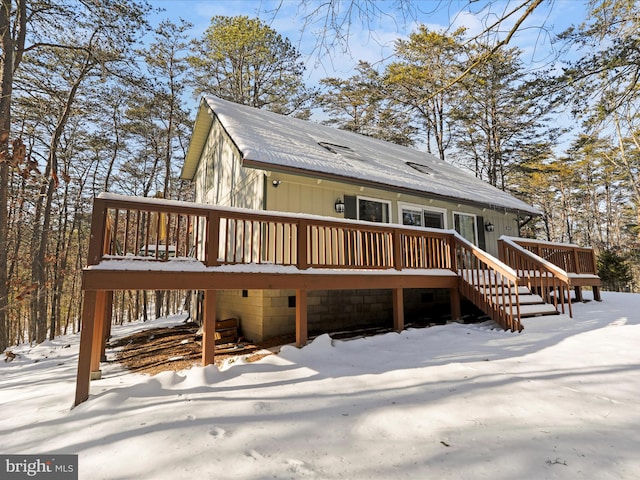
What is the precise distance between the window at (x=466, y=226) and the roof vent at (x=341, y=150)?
11.5 feet

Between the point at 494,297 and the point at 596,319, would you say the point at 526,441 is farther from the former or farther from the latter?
the point at 596,319

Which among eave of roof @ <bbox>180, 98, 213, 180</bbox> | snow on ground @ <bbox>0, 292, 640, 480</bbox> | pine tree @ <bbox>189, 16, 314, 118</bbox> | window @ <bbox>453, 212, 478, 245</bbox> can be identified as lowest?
snow on ground @ <bbox>0, 292, 640, 480</bbox>

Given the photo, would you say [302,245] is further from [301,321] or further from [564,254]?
[564,254]

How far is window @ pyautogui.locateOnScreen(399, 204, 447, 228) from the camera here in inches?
345

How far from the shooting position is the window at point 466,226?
9812 mm

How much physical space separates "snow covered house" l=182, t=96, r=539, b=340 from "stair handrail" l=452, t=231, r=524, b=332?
1531mm

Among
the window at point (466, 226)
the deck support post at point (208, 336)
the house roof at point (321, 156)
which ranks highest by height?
the house roof at point (321, 156)

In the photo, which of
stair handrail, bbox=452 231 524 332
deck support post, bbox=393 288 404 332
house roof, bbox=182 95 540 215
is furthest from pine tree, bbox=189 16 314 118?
deck support post, bbox=393 288 404 332

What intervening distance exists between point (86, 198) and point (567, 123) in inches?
832

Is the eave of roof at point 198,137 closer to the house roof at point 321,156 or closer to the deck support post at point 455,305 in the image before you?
the house roof at point 321,156

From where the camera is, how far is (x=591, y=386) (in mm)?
3232

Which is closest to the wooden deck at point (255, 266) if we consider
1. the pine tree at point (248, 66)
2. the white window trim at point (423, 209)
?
the white window trim at point (423, 209)

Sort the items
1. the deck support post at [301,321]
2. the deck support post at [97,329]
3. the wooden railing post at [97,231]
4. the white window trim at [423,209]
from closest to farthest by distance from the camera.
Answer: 1. the wooden railing post at [97,231]
2. the deck support post at [97,329]
3. the deck support post at [301,321]
4. the white window trim at [423,209]

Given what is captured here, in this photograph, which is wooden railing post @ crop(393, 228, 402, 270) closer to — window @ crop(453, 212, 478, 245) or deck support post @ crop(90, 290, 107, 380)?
window @ crop(453, 212, 478, 245)
